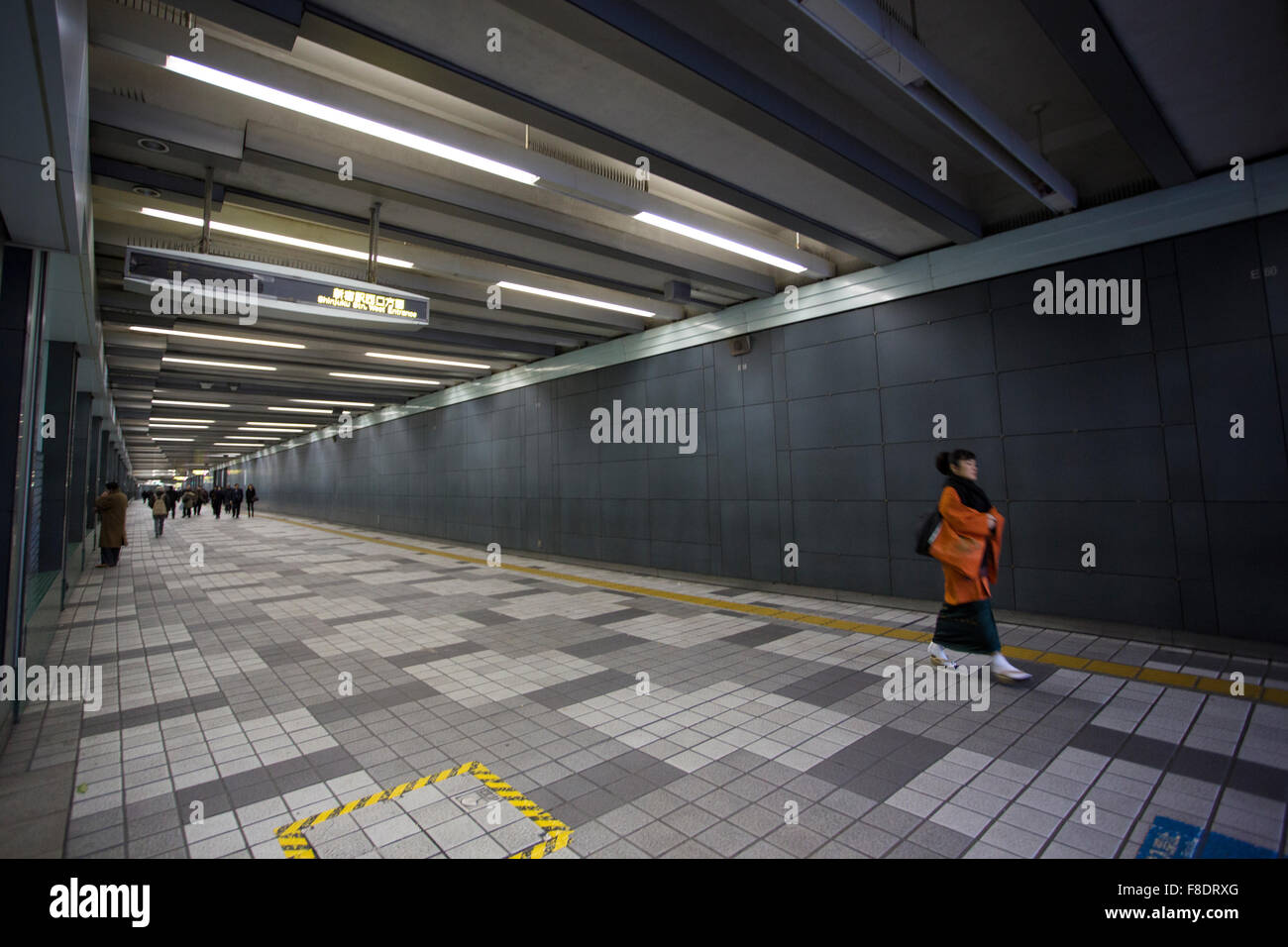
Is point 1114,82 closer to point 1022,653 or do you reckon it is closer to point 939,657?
point 939,657

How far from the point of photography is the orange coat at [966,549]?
188 inches

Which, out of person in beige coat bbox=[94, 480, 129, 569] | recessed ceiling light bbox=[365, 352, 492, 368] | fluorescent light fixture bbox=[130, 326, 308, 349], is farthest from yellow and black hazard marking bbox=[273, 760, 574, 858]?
person in beige coat bbox=[94, 480, 129, 569]

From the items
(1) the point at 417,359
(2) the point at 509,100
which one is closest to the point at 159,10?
(2) the point at 509,100

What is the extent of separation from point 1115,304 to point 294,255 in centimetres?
985

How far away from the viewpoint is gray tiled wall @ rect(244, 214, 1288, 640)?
5.36 m

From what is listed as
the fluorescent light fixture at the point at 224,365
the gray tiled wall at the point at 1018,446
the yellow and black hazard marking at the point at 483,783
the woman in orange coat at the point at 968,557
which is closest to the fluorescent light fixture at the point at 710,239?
the gray tiled wall at the point at 1018,446

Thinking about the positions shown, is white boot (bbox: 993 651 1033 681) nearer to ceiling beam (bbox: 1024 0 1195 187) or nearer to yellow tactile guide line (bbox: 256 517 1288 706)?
yellow tactile guide line (bbox: 256 517 1288 706)

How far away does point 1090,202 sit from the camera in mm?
6188

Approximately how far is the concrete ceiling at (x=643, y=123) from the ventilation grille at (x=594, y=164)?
0.02 meters

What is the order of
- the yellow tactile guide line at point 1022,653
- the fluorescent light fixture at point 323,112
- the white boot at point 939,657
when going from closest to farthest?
the fluorescent light fixture at point 323,112, the yellow tactile guide line at point 1022,653, the white boot at point 939,657

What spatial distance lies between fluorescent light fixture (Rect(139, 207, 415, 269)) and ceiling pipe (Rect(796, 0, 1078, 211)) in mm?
6113

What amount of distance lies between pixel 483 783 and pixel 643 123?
510cm

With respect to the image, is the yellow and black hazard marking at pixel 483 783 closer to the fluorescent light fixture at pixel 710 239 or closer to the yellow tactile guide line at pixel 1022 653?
the yellow tactile guide line at pixel 1022 653
